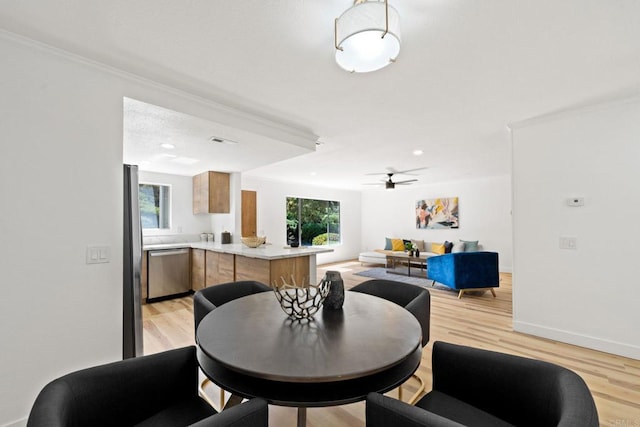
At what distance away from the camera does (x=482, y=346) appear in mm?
2879

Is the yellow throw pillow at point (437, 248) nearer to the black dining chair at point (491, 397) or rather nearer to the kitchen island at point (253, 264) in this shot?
the kitchen island at point (253, 264)

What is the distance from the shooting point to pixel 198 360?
124 cm

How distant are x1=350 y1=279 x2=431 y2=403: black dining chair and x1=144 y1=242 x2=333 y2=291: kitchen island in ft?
2.75

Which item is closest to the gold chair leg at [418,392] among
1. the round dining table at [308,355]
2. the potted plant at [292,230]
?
the round dining table at [308,355]

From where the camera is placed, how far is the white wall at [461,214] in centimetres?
693

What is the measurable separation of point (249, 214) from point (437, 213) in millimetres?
5094

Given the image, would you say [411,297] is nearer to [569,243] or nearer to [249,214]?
[569,243]

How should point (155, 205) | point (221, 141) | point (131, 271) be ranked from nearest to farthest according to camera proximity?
point (131, 271)
point (221, 141)
point (155, 205)

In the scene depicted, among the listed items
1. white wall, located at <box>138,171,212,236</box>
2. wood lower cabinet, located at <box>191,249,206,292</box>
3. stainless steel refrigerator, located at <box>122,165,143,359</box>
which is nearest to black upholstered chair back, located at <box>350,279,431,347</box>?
stainless steel refrigerator, located at <box>122,165,143,359</box>

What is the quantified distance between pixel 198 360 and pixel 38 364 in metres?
1.29

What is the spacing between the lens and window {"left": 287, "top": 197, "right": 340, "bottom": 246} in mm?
7871

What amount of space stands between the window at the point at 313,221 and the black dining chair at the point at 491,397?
6.30 metres

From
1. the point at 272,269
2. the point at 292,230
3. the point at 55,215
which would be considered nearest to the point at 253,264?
the point at 272,269

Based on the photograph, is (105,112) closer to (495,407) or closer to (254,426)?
(254,426)
